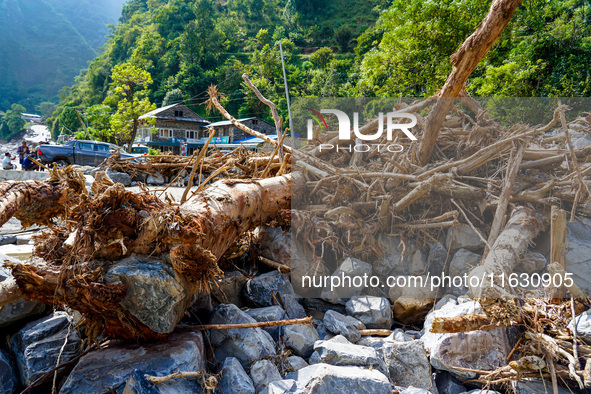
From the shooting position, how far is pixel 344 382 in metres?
2.20

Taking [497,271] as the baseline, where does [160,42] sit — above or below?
above

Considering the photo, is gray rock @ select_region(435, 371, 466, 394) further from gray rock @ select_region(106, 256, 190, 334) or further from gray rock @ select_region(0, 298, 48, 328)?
gray rock @ select_region(0, 298, 48, 328)

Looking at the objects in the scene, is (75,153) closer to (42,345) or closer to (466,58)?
(42,345)

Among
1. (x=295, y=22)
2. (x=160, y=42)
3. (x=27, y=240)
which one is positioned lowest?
(x=27, y=240)

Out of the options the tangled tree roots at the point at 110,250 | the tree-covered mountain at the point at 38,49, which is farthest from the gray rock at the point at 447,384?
the tree-covered mountain at the point at 38,49

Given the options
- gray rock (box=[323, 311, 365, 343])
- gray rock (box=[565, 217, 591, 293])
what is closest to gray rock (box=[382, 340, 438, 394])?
gray rock (box=[323, 311, 365, 343])

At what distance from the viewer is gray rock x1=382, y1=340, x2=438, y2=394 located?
2.60 meters

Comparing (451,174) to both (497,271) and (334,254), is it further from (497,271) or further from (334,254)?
(334,254)

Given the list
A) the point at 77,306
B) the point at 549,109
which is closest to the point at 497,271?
the point at 77,306

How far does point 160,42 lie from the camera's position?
71188mm

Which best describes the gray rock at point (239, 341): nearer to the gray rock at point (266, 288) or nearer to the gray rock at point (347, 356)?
the gray rock at point (347, 356)

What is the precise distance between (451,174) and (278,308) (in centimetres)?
252

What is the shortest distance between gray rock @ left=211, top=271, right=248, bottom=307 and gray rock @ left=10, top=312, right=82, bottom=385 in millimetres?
1176

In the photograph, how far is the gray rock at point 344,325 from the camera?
315 centimetres
